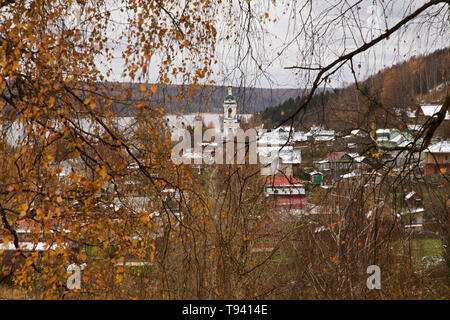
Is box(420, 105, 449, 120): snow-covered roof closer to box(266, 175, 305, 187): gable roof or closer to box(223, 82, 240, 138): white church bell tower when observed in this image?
box(266, 175, 305, 187): gable roof

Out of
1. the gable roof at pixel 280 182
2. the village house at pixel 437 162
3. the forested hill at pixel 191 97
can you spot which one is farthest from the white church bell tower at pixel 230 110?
the village house at pixel 437 162

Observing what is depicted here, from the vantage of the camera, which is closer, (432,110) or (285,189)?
(285,189)

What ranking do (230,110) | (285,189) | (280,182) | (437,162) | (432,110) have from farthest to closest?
(432,110) < (230,110) < (285,189) < (280,182) < (437,162)

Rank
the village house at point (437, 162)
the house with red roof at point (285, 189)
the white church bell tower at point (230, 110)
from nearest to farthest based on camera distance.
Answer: the house with red roof at point (285, 189) → the white church bell tower at point (230, 110) → the village house at point (437, 162)

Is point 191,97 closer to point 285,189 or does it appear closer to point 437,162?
point 285,189

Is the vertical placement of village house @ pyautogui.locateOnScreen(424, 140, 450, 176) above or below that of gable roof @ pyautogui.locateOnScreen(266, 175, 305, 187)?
above

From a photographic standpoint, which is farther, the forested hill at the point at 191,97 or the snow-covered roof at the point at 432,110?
the snow-covered roof at the point at 432,110

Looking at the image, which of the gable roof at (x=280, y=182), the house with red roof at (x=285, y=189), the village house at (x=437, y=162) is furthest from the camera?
the village house at (x=437, y=162)

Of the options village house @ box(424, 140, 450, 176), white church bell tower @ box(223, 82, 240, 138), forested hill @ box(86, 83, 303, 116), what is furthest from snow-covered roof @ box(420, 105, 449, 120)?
white church bell tower @ box(223, 82, 240, 138)

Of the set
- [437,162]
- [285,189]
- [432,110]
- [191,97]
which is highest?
[432,110]

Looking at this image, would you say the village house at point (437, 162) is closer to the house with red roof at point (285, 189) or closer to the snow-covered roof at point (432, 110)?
the snow-covered roof at point (432, 110)

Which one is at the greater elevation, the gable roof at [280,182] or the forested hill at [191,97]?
the forested hill at [191,97]

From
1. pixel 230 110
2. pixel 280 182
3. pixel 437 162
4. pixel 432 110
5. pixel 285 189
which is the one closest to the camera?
pixel 437 162

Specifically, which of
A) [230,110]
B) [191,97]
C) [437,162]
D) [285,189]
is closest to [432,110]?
[230,110]
